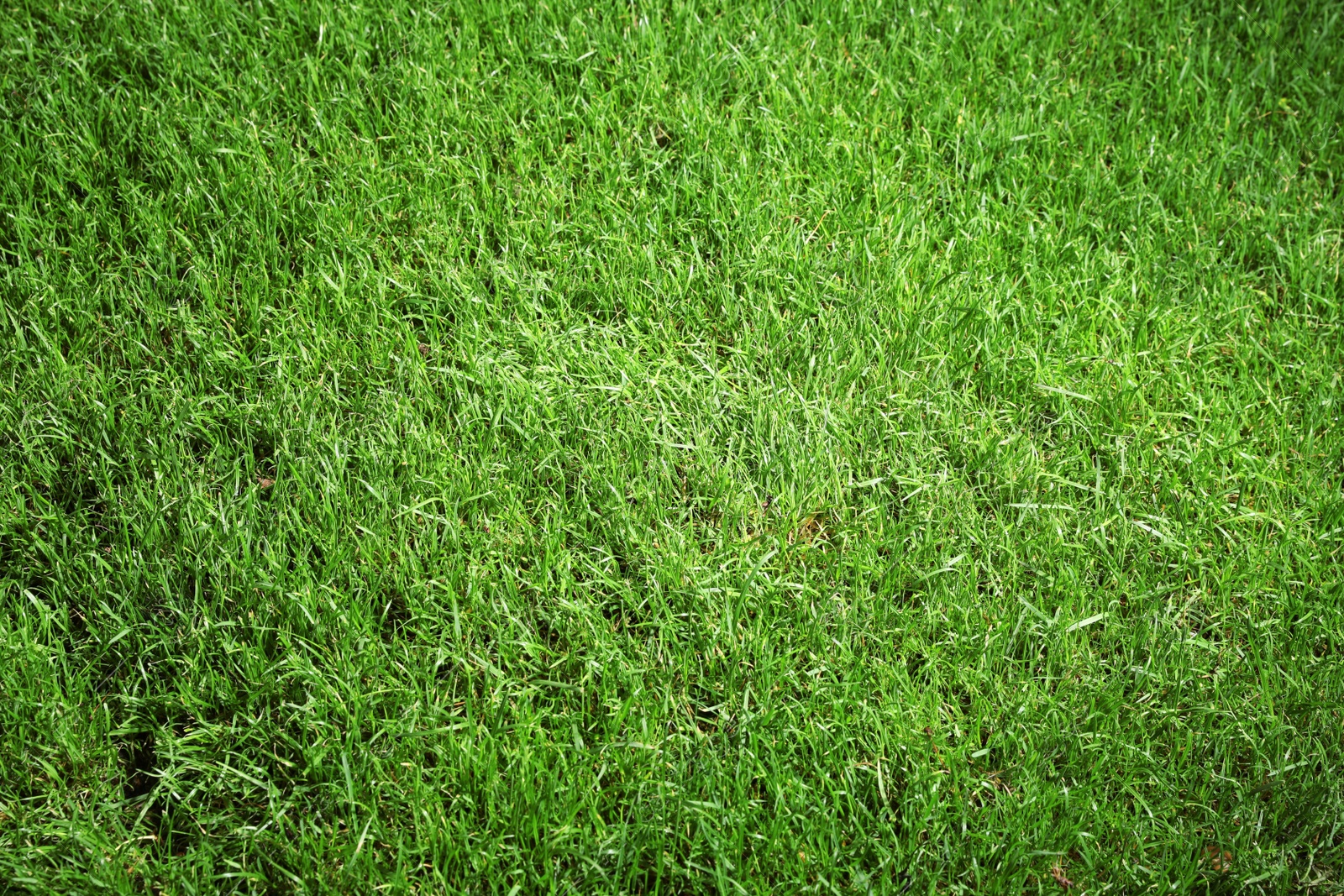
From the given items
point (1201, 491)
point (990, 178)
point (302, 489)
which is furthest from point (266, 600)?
point (990, 178)

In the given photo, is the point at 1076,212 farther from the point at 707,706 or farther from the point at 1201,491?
the point at 707,706

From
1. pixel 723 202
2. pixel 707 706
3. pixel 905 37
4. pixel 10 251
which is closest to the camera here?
pixel 707 706

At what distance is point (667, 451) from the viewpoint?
105 inches

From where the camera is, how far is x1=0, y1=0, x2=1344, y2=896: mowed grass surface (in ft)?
6.99

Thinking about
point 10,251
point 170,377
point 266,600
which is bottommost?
point 266,600

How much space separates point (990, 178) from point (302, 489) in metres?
2.27

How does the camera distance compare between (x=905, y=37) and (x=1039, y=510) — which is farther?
(x=905, y=37)

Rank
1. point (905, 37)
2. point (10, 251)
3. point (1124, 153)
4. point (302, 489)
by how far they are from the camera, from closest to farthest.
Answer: point (302, 489) → point (10, 251) → point (1124, 153) → point (905, 37)

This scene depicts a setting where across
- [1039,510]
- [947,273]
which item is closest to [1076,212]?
[947,273]

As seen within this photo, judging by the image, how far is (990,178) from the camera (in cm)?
340

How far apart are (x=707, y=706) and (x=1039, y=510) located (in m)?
0.97

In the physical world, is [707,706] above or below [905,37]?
below

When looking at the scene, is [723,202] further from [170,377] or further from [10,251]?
[10,251]

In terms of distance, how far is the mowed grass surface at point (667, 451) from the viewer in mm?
2131
